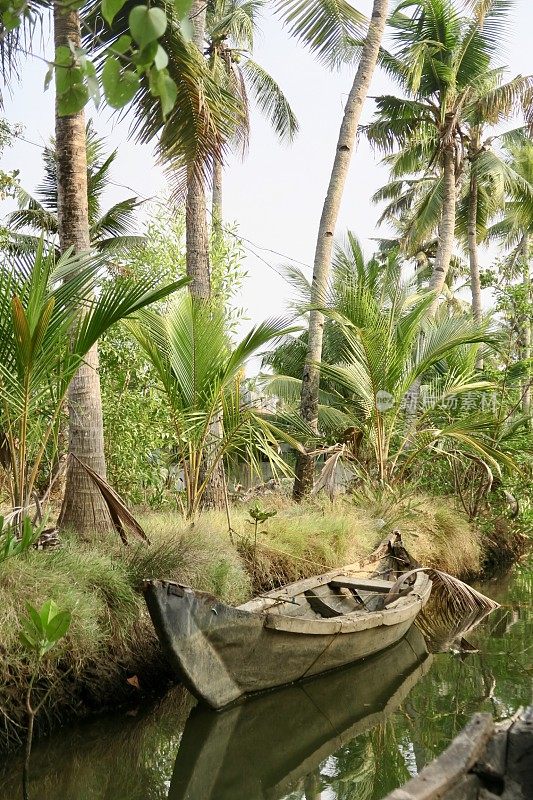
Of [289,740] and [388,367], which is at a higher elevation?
[388,367]

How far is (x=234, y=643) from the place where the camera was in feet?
18.4

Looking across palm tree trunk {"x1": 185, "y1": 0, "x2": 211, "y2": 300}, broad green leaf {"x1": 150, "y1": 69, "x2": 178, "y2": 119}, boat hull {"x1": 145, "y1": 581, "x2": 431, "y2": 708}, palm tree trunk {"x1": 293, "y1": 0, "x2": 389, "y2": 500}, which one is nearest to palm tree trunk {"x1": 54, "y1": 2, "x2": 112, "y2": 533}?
boat hull {"x1": 145, "y1": 581, "x2": 431, "y2": 708}

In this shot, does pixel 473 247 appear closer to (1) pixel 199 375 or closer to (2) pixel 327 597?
(1) pixel 199 375

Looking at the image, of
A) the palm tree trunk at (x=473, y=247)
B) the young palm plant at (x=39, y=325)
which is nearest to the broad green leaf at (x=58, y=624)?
the young palm plant at (x=39, y=325)

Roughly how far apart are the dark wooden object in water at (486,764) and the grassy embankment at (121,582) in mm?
3067

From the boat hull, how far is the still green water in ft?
0.65

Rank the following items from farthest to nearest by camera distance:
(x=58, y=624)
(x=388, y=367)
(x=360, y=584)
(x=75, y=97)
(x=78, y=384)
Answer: (x=388, y=367), (x=360, y=584), (x=78, y=384), (x=58, y=624), (x=75, y=97)

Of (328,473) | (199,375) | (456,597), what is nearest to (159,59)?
(199,375)

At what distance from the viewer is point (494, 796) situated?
8.05 ft

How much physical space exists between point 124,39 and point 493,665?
6.68m

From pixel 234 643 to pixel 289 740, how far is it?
71 cm

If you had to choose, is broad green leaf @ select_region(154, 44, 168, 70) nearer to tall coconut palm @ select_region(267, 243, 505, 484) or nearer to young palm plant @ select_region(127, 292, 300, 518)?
young palm plant @ select_region(127, 292, 300, 518)

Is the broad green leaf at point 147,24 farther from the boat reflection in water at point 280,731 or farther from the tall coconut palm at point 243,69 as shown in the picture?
the tall coconut palm at point 243,69

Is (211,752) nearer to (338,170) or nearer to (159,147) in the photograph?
(159,147)
